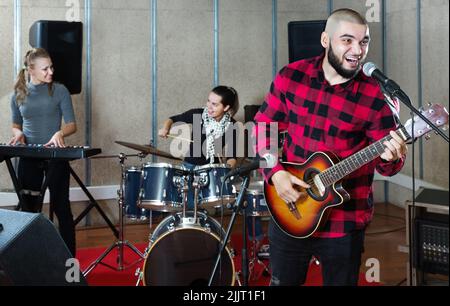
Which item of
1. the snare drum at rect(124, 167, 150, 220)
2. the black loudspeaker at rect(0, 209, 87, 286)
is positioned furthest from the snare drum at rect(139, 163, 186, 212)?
the black loudspeaker at rect(0, 209, 87, 286)

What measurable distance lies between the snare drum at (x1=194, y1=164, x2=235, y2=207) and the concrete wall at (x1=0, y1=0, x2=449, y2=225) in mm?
2344

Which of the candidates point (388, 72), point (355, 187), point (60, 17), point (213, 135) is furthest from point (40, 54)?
point (388, 72)

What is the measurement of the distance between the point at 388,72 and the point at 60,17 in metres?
3.44

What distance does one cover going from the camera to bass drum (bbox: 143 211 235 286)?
11.9 ft

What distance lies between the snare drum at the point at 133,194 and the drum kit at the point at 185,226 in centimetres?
21

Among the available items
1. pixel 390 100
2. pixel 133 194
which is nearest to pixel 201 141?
pixel 133 194

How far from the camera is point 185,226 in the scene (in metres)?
3.63

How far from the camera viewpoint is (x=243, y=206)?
8.43 feet

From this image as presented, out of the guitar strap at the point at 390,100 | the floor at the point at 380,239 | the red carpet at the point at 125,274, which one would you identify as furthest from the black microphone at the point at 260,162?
the floor at the point at 380,239

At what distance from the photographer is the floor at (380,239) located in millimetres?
4391

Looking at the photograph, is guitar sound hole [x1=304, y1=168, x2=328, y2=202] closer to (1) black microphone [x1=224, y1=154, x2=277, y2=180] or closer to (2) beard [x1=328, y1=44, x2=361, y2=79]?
(1) black microphone [x1=224, y1=154, x2=277, y2=180]

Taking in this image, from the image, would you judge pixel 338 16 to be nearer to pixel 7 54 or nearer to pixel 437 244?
pixel 437 244

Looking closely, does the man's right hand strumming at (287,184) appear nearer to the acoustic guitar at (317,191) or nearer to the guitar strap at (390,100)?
the acoustic guitar at (317,191)
